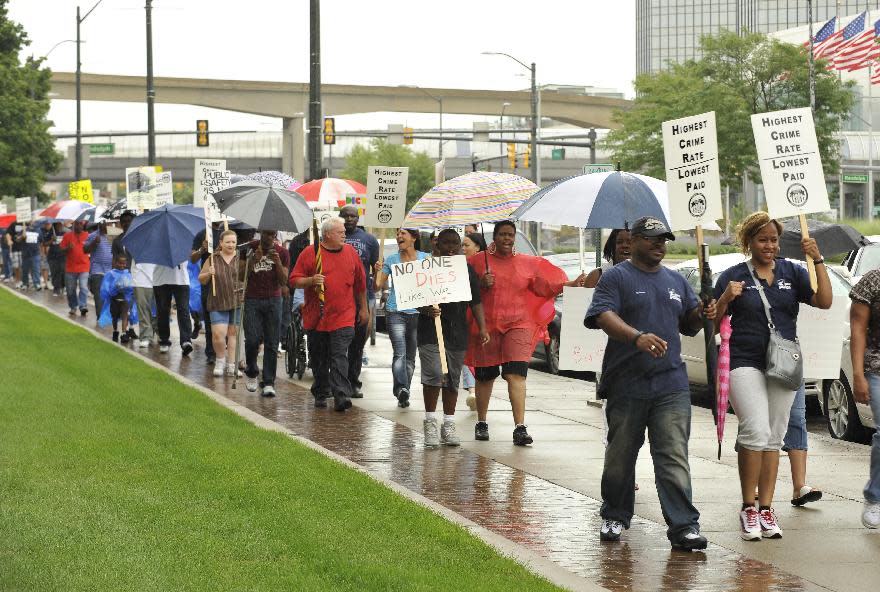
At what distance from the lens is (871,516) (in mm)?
9547

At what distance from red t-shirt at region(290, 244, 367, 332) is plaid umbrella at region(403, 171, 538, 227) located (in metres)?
1.69

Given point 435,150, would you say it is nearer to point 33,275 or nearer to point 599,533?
point 33,275

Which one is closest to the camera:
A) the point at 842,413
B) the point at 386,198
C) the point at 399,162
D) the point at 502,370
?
the point at 502,370

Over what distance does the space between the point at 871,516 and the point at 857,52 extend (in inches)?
2175

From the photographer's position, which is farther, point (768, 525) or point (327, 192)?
point (327, 192)

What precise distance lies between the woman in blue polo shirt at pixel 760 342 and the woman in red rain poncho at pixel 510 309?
4007 millimetres

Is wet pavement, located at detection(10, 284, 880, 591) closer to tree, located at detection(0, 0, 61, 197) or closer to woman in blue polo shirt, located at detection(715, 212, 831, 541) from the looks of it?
woman in blue polo shirt, located at detection(715, 212, 831, 541)

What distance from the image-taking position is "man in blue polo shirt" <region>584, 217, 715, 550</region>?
8.98m

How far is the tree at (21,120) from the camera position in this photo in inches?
2135

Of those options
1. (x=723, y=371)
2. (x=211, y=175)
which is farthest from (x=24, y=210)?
(x=723, y=371)

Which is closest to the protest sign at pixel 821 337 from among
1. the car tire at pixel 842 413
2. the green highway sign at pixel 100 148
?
the car tire at pixel 842 413

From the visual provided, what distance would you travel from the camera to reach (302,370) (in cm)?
1975

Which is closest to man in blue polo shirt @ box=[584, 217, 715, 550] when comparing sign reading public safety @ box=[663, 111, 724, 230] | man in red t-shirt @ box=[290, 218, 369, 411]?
sign reading public safety @ box=[663, 111, 724, 230]

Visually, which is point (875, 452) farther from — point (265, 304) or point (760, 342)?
point (265, 304)
